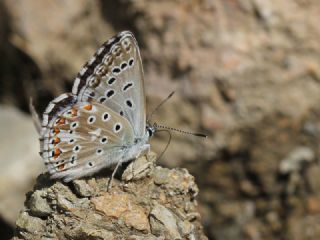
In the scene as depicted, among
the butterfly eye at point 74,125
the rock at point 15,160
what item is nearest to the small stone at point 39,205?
the butterfly eye at point 74,125

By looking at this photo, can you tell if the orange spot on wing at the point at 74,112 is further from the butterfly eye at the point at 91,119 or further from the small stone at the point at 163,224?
the small stone at the point at 163,224

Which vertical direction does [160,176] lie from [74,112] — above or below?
below

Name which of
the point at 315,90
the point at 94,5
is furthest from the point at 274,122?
the point at 94,5

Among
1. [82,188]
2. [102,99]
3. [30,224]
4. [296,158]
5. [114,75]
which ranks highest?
[296,158]

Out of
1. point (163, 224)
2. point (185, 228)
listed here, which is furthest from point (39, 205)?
point (185, 228)

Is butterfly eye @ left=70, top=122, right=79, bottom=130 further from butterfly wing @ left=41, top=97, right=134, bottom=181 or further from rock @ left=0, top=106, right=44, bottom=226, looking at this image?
rock @ left=0, top=106, right=44, bottom=226

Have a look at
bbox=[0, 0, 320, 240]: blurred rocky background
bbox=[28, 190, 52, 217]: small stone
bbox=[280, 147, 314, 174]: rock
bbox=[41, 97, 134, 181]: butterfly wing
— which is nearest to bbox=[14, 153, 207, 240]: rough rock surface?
bbox=[28, 190, 52, 217]: small stone

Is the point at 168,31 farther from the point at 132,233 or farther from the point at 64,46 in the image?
the point at 132,233

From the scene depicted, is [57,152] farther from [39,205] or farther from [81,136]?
[39,205]
